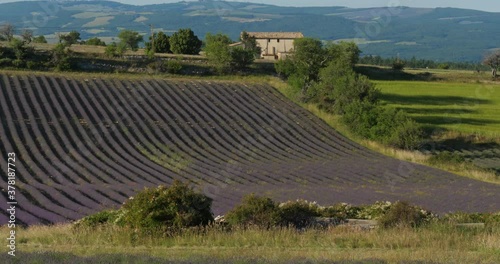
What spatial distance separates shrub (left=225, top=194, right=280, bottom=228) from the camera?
15.1 meters

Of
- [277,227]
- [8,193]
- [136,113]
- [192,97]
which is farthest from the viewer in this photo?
[192,97]

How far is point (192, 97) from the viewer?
4991 centimetres

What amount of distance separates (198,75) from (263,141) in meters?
20.0

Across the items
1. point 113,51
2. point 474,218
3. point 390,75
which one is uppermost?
point 113,51

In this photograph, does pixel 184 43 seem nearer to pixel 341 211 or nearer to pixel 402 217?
pixel 341 211

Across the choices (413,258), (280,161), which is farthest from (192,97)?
(413,258)

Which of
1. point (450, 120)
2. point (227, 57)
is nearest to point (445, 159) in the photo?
point (450, 120)

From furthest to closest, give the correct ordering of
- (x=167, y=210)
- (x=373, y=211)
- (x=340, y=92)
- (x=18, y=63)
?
(x=340, y=92) → (x=18, y=63) → (x=373, y=211) → (x=167, y=210)

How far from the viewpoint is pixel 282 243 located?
13.0 metres

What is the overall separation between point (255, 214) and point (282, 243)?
7.63 ft

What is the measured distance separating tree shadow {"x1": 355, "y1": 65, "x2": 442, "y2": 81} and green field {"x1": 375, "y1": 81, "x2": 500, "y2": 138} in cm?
160

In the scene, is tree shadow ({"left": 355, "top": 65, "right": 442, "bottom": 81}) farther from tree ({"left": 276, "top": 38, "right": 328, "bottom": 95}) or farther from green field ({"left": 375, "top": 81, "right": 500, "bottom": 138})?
tree ({"left": 276, "top": 38, "right": 328, "bottom": 95})

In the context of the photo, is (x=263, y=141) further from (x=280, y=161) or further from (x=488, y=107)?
(x=488, y=107)

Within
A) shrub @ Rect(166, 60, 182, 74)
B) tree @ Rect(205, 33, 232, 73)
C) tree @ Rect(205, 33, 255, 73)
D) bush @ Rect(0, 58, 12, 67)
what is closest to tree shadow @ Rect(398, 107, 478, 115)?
tree @ Rect(205, 33, 255, 73)
